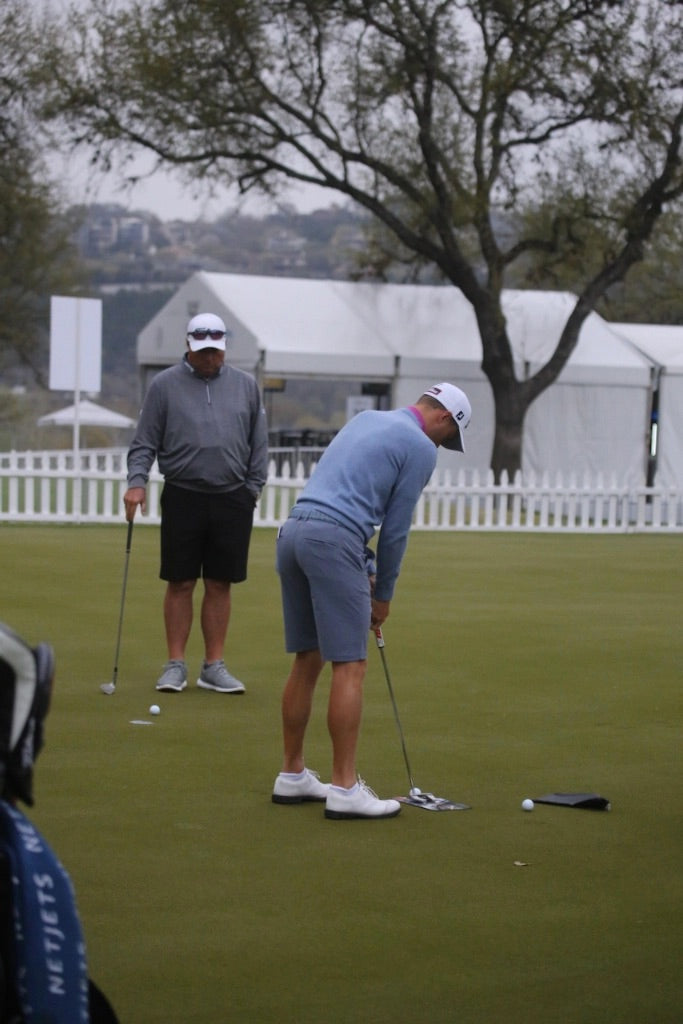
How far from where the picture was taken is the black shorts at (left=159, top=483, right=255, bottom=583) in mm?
8602

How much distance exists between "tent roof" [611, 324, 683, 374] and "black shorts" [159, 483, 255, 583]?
20.0 meters

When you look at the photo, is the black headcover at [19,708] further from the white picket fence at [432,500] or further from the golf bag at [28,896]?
the white picket fence at [432,500]

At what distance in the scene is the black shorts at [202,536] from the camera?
8.60 meters

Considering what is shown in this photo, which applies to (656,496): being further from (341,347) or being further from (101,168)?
(101,168)

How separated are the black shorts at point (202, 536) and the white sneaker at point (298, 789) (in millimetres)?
2392

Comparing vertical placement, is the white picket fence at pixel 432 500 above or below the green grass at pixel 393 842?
below

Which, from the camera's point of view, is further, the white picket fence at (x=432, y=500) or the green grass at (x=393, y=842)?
the white picket fence at (x=432, y=500)

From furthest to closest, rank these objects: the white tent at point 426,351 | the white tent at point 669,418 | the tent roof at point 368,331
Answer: the white tent at point 669,418
the white tent at point 426,351
the tent roof at point 368,331

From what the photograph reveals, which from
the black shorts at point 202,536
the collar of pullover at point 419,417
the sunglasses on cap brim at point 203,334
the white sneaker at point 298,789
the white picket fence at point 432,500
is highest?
the sunglasses on cap brim at point 203,334

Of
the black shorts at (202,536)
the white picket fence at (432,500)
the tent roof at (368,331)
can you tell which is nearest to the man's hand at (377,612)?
the black shorts at (202,536)

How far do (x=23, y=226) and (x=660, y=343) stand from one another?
25.0 meters

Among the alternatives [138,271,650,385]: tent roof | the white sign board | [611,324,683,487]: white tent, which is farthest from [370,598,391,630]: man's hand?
[611,324,683,487]: white tent

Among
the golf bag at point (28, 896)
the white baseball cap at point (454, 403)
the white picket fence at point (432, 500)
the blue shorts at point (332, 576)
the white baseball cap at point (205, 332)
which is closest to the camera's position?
the golf bag at point (28, 896)

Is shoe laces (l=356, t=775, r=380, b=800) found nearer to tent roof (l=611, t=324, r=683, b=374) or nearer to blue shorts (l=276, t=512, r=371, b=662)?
blue shorts (l=276, t=512, r=371, b=662)
